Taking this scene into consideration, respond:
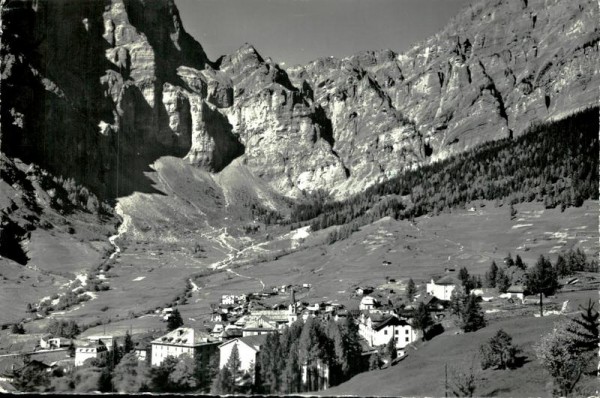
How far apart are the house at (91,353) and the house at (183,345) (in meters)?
8.29

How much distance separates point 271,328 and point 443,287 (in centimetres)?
5580

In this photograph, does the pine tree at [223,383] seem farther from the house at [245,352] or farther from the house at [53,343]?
the house at [53,343]

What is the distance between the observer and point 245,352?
53.0m

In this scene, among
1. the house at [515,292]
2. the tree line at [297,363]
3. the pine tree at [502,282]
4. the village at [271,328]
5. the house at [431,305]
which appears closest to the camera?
the tree line at [297,363]

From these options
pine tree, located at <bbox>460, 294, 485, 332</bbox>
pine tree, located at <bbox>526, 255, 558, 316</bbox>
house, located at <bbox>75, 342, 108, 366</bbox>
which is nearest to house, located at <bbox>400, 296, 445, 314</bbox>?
pine tree, located at <bbox>526, 255, 558, 316</bbox>

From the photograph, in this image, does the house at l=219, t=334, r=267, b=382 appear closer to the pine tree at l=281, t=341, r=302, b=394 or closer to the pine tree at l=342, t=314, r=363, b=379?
the pine tree at l=281, t=341, r=302, b=394

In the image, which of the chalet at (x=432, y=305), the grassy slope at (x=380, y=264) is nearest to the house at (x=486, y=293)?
the chalet at (x=432, y=305)

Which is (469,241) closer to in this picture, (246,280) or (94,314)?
(246,280)

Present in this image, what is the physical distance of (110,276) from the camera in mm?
189750

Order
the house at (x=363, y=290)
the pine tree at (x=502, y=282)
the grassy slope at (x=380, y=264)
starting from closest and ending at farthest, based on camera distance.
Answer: the pine tree at (x=502, y=282) → the house at (x=363, y=290) → the grassy slope at (x=380, y=264)

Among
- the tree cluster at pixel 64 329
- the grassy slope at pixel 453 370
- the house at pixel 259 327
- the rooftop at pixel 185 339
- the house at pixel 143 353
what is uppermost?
the tree cluster at pixel 64 329

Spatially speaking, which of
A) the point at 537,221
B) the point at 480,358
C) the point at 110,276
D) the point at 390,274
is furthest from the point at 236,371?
the point at 537,221

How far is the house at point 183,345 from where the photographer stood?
54197 millimetres

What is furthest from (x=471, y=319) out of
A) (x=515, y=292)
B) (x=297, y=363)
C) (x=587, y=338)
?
(x=515, y=292)
